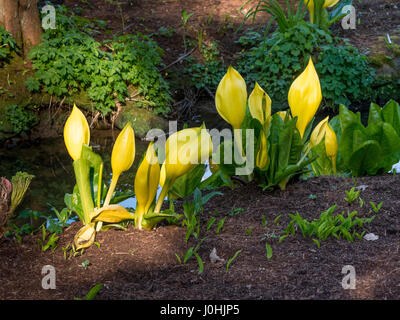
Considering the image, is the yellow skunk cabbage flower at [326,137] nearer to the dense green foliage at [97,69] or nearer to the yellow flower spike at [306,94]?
the yellow flower spike at [306,94]

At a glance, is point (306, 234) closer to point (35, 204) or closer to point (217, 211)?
point (217, 211)

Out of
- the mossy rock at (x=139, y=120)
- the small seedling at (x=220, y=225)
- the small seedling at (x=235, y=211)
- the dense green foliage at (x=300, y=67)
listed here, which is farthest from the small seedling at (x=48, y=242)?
the dense green foliage at (x=300, y=67)

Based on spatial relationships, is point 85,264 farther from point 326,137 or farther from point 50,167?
point 50,167

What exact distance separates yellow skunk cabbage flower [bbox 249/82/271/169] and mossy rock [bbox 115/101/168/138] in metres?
3.44

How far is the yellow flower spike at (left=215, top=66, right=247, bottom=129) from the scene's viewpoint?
2.35m

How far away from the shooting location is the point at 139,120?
606cm

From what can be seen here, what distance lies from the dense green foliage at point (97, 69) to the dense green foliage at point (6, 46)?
221 millimetres

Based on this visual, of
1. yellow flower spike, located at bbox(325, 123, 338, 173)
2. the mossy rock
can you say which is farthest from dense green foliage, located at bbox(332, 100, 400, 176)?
the mossy rock

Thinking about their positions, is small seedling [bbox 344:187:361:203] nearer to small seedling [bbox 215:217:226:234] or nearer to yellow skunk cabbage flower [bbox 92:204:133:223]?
small seedling [bbox 215:217:226:234]

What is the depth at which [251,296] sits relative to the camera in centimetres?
179

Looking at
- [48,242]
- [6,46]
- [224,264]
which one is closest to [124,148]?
[48,242]

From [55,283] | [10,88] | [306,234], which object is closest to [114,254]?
[55,283]
